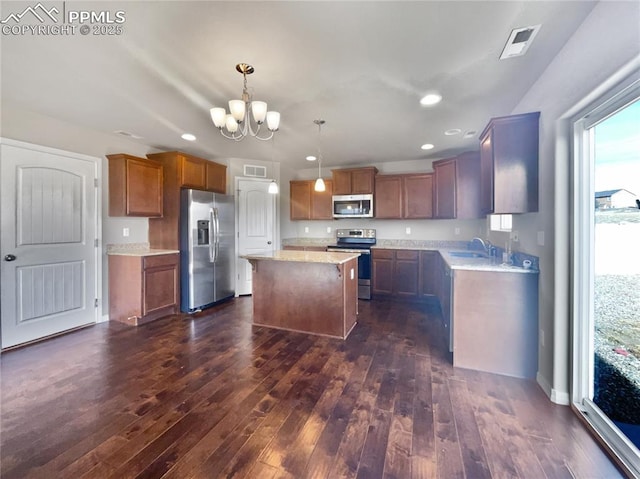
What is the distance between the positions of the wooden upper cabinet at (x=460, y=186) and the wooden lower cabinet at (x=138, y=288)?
434cm

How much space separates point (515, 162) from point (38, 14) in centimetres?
343

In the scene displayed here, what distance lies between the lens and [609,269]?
1620 millimetres

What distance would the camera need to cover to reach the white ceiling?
1.55 m

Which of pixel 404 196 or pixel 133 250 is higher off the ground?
pixel 404 196

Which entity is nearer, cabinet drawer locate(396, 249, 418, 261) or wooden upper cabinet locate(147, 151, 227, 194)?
wooden upper cabinet locate(147, 151, 227, 194)

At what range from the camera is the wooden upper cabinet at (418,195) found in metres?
4.60

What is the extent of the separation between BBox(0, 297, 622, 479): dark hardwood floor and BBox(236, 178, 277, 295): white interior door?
6.78ft

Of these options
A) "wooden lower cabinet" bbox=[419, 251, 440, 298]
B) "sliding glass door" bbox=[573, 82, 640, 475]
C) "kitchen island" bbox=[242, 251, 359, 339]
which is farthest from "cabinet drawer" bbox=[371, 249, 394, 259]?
"sliding glass door" bbox=[573, 82, 640, 475]

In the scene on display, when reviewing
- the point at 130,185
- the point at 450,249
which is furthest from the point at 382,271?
the point at 130,185

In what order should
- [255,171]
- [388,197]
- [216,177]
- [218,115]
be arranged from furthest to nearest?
[255,171] < [388,197] < [216,177] < [218,115]

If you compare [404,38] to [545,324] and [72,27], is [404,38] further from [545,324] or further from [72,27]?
[545,324]

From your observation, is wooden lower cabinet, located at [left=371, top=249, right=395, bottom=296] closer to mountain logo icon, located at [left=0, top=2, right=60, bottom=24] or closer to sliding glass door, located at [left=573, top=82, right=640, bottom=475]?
sliding glass door, located at [left=573, top=82, right=640, bottom=475]

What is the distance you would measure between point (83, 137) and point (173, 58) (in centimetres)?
229

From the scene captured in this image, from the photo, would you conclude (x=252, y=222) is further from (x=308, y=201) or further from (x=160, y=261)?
(x=160, y=261)
